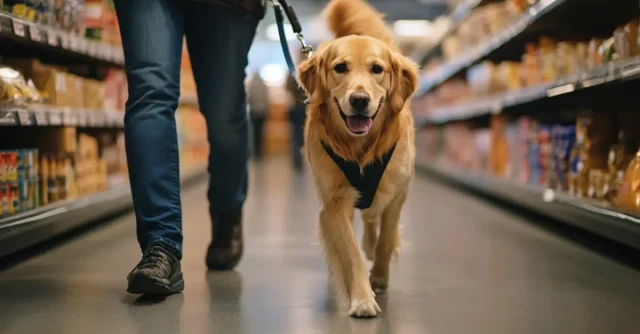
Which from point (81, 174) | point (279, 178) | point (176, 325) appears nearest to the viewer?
point (176, 325)

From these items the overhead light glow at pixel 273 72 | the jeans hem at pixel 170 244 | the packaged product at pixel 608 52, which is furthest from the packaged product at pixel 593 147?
the overhead light glow at pixel 273 72

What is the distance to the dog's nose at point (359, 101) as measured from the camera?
1987 millimetres

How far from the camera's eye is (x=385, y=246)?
2279 millimetres

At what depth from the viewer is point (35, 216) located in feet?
8.93

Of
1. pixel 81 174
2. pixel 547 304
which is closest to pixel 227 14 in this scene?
pixel 547 304

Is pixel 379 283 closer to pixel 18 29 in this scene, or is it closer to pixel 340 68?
pixel 340 68

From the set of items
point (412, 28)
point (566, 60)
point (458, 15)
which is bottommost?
point (566, 60)

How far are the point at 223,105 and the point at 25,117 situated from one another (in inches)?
32.2

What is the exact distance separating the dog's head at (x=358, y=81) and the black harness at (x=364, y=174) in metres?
0.09

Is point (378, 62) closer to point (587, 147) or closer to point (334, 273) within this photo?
point (334, 273)

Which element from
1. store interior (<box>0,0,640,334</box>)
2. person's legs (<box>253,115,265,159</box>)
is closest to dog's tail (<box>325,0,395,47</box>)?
store interior (<box>0,0,640,334</box>)

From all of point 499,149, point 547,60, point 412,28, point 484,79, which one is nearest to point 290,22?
point 547,60

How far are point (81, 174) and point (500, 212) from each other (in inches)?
98.3

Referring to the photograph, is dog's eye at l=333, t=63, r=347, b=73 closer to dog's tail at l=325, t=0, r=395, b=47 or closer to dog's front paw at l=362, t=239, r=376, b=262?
dog's tail at l=325, t=0, r=395, b=47
